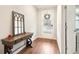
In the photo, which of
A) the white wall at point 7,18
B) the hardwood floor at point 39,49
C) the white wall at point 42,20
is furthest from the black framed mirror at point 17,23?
the white wall at point 42,20

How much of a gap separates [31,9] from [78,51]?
1.84m

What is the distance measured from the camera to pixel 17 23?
8.67ft

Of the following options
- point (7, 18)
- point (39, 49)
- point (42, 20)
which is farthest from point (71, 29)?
point (7, 18)

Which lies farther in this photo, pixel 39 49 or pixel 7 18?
pixel 39 49

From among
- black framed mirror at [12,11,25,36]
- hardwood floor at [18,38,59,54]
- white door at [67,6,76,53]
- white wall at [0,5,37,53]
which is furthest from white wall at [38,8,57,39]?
white door at [67,6,76,53]

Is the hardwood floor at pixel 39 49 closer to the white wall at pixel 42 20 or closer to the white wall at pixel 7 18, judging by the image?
the white wall at pixel 42 20

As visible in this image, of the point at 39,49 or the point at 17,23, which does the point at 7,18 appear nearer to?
the point at 17,23

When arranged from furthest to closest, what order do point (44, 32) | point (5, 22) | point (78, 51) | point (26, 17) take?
point (44, 32) < point (26, 17) < point (78, 51) < point (5, 22)

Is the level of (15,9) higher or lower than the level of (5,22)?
higher

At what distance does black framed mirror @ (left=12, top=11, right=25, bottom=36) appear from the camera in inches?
99.0

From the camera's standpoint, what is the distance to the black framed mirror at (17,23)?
251cm
